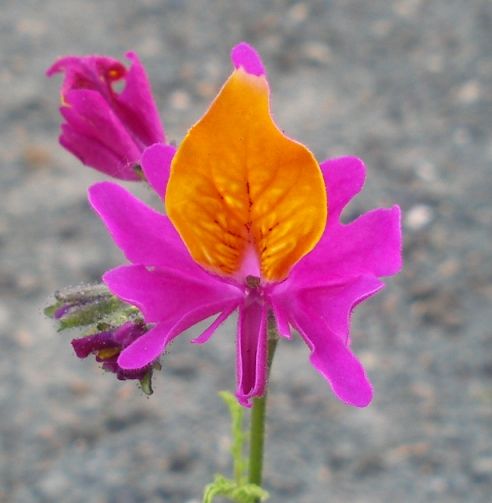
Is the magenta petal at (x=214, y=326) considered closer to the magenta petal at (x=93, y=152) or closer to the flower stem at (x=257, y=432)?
the flower stem at (x=257, y=432)

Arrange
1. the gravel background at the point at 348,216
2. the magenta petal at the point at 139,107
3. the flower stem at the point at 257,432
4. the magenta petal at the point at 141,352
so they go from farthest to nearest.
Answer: the gravel background at the point at 348,216, the magenta petal at the point at 139,107, the flower stem at the point at 257,432, the magenta petal at the point at 141,352

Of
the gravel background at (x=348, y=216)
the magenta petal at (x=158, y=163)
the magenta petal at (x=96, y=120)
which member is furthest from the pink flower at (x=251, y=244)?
the gravel background at (x=348, y=216)

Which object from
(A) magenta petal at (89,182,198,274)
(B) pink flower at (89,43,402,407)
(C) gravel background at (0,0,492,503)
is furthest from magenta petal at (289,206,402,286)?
(C) gravel background at (0,0,492,503)

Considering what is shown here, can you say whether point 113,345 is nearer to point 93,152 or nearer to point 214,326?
point 214,326

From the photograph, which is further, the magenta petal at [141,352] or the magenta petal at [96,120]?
the magenta petal at [96,120]

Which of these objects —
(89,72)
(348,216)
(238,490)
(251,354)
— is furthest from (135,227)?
(348,216)

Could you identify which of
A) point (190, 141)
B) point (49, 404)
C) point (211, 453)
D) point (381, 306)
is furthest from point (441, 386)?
point (190, 141)
